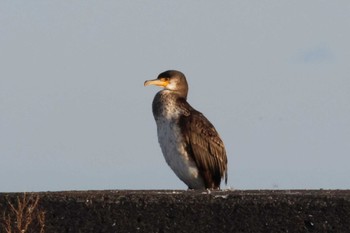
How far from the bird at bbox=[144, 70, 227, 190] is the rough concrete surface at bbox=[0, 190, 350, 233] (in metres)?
2.97

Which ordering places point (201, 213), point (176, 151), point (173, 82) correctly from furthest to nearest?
point (173, 82) → point (176, 151) → point (201, 213)

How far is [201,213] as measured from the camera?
8.58 metres

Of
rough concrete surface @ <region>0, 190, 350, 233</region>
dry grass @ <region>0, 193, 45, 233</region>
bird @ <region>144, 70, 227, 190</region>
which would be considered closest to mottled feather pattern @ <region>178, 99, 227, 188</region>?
bird @ <region>144, 70, 227, 190</region>

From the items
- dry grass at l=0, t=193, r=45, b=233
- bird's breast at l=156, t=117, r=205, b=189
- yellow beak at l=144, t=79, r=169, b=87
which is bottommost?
dry grass at l=0, t=193, r=45, b=233

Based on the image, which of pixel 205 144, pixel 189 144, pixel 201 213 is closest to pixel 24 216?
pixel 201 213

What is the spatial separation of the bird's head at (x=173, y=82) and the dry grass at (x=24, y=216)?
404cm

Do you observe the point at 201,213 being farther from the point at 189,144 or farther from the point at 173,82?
the point at 173,82

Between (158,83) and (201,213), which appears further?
(158,83)

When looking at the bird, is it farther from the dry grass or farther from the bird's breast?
the dry grass

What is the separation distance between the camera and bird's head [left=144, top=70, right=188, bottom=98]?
12797 millimetres

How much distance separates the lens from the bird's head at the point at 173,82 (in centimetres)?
1280

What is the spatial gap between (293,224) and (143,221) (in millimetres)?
1337

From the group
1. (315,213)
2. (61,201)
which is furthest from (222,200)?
(61,201)

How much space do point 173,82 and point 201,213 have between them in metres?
4.45
